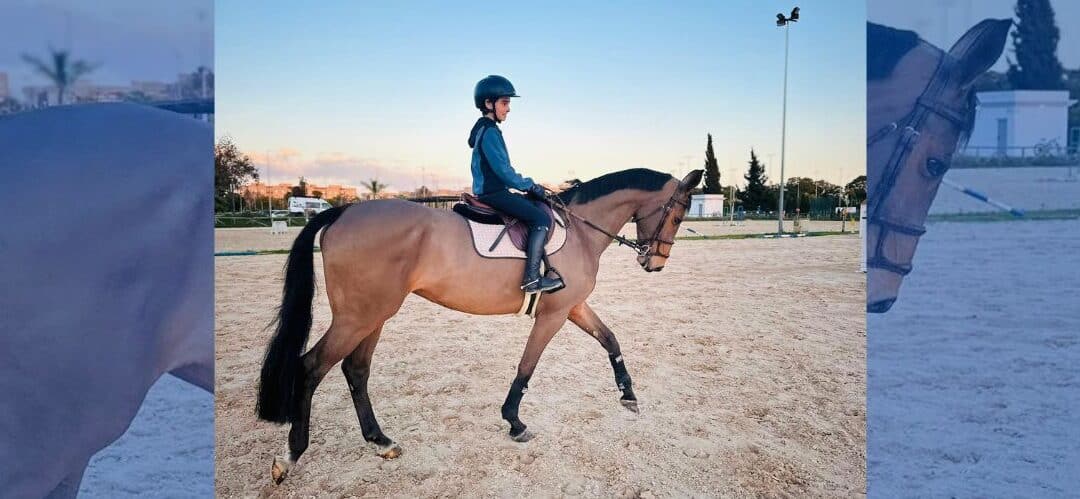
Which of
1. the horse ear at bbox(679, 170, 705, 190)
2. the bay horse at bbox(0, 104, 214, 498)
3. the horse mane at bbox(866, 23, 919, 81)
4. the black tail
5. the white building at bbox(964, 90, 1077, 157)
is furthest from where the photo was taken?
the white building at bbox(964, 90, 1077, 157)

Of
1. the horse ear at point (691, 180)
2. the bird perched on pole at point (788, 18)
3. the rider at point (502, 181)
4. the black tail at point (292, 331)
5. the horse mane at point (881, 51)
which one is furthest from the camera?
the horse mane at point (881, 51)

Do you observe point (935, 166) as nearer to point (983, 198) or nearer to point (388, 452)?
point (983, 198)

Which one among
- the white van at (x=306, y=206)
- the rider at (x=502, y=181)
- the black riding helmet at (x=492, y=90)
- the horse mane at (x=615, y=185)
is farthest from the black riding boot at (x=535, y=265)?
the white van at (x=306, y=206)

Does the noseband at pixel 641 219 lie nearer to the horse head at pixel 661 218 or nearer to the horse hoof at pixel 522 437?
the horse head at pixel 661 218

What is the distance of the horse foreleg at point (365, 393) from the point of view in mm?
2490

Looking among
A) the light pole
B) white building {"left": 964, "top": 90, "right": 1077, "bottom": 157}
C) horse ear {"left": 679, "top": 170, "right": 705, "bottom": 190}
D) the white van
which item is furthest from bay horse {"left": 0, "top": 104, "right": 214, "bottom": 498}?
white building {"left": 964, "top": 90, "right": 1077, "bottom": 157}

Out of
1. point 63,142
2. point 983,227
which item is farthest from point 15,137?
point 983,227

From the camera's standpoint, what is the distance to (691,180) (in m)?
2.61

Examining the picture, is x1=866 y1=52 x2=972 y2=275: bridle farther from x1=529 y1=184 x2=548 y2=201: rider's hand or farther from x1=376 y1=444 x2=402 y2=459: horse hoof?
x1=376 y1=444 x2=402 y2=459: horse hoof

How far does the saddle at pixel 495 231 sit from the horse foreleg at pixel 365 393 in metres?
0.55

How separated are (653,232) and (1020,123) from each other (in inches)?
84.7

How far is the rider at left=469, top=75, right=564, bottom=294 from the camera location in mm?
2447

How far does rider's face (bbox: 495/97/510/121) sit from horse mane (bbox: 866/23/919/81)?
68.9 inches

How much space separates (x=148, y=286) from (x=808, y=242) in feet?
9.30
